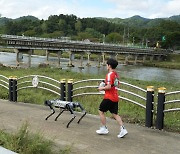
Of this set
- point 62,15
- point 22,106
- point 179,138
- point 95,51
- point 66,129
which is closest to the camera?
point 179,138

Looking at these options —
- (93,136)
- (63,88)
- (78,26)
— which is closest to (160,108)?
(93,136)

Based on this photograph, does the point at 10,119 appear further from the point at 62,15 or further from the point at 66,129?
the point at 62,15

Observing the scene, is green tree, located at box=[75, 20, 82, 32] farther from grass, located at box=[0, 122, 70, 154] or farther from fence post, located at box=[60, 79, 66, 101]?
grass, located at box=[0, 122, 70, 154]

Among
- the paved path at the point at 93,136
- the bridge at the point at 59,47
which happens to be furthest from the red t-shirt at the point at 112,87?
the bridge at the point at 59,47

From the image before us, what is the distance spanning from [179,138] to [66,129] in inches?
101

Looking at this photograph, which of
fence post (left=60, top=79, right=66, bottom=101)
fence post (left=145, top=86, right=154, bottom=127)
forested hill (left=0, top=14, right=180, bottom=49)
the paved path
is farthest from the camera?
forested hill (left=0, top=14, right=180, bottom=49)

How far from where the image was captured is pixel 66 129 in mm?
7113

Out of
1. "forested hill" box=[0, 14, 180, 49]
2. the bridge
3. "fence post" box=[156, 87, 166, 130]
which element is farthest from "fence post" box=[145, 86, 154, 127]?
"forested hill" box=[0, 14, 180, 49]

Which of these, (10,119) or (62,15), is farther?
(62,15)

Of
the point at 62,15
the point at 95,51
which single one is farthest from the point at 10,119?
the point at 62,15

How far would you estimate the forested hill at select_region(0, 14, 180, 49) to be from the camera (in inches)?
5148

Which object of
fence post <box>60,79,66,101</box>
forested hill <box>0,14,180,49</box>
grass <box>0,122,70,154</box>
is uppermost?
forested hill <box>0,14,180,49</box>

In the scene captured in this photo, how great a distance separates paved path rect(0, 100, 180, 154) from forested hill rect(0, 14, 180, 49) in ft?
379

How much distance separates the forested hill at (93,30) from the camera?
130750mm
